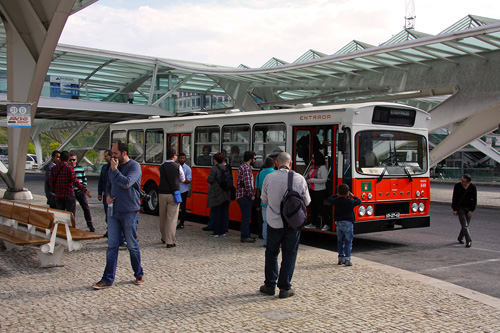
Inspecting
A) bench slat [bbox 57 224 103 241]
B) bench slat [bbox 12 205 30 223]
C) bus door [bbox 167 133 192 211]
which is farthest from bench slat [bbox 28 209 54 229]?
bus door [bbox 167 133 192 211]

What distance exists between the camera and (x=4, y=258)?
8.80m

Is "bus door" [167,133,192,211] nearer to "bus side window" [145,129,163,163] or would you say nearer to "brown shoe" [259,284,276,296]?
"bus side window" [145,129,163,163]

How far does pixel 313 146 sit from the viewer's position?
1148cm

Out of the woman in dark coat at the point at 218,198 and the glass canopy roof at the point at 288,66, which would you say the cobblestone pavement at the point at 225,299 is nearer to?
the woman in dark coat at the point at 218,198

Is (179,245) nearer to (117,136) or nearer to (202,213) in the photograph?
(202,213)

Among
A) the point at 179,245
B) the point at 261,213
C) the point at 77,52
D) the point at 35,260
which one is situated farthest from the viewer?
the point at 77,52

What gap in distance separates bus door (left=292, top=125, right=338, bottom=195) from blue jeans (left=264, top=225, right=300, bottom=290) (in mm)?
4145

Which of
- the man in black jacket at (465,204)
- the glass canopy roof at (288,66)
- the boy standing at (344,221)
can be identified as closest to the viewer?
the boy standing at (344,221)

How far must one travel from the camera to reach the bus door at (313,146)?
1076cm

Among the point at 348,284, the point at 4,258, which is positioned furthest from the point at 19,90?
the point at 348,284

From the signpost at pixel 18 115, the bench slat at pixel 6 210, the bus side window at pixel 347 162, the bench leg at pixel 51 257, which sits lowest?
the bench leg at pixel 51 257

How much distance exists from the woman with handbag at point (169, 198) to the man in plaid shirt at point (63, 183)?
1.79 meters

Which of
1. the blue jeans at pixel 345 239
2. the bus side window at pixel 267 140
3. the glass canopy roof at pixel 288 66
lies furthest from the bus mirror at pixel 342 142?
the glass canopy roof at pixel 288 66

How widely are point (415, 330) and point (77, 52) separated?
37.6 m
